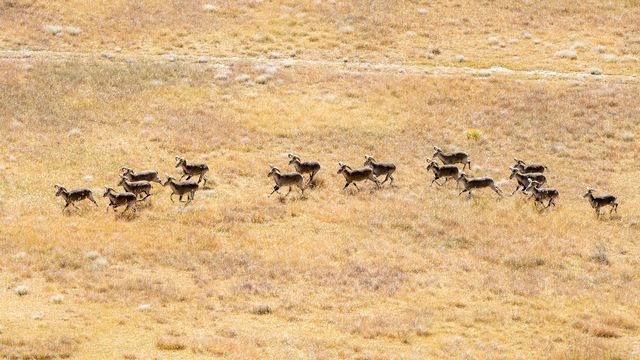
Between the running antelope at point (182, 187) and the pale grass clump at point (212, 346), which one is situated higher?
the running antelope at point (182, 187)

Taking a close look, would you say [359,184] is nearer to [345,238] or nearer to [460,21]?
[345,238]

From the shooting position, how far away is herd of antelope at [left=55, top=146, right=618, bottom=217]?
34625 mm

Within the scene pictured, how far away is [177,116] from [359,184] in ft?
45.0

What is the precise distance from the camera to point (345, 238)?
106ft

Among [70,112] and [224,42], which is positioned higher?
[224,42]

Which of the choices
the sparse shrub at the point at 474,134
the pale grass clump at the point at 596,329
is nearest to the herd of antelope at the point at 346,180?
the sparse shrub at the point at 474,134

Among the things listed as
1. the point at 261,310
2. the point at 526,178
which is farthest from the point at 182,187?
the point at 526,178

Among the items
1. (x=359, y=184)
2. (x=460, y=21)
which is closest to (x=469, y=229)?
(x=359, y=184)

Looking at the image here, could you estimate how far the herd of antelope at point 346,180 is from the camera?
114ft

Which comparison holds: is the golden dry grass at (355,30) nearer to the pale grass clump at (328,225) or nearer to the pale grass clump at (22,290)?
the pale grass clump at (328,225)

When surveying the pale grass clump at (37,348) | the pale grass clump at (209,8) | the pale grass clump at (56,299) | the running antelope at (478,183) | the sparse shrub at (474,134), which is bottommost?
the pale grass clump at (37,348)

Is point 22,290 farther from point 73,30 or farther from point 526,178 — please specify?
point 73,30

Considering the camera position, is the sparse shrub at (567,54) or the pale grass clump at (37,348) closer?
the pale grass clump at (37,348)

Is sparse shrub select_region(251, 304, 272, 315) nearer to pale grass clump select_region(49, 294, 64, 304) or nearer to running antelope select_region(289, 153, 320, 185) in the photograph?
pale grass clump select_region(49, 294, 64, 304)
